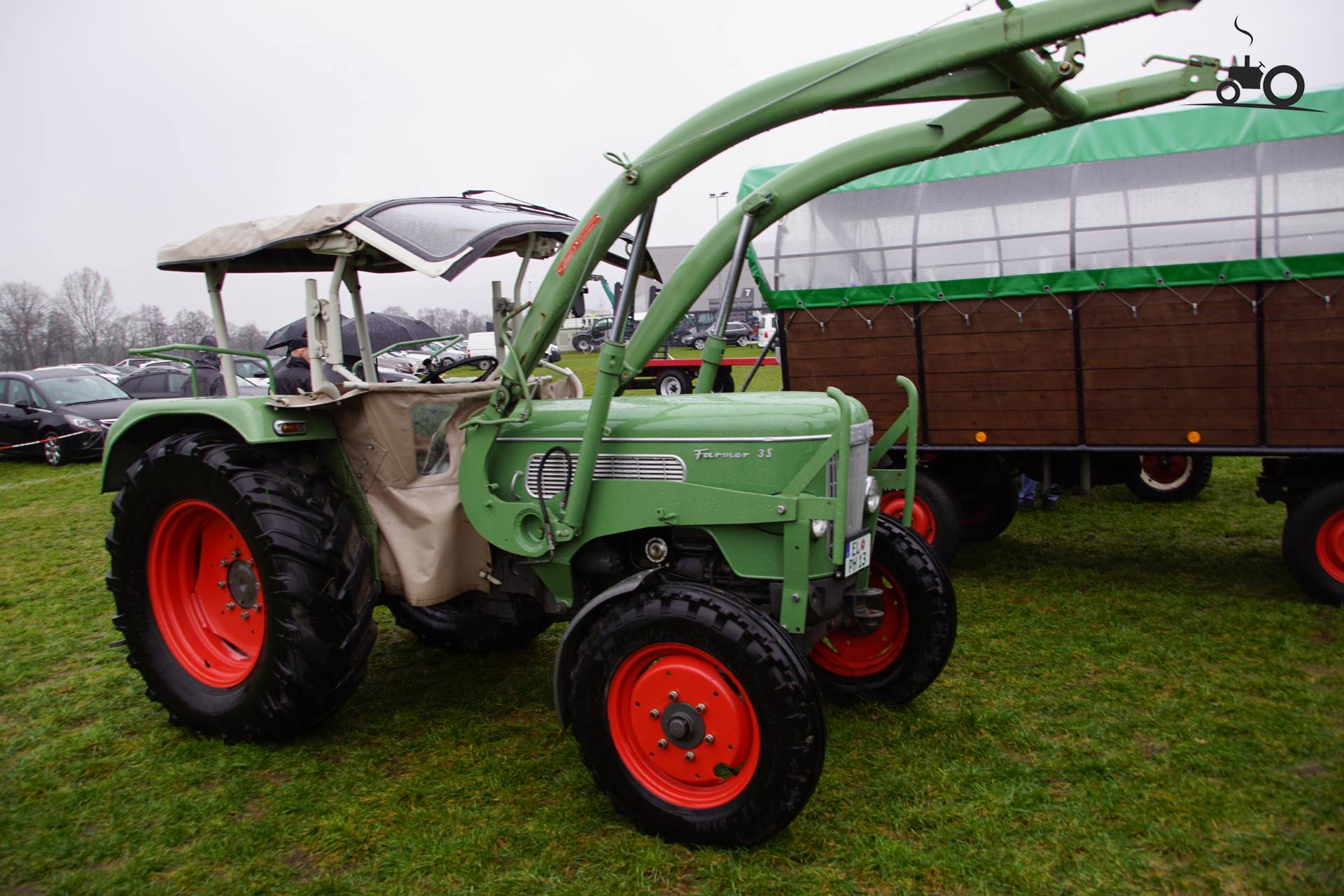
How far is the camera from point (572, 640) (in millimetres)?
3045

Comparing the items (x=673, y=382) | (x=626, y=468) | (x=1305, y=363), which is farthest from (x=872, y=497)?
(x=673, y=382)

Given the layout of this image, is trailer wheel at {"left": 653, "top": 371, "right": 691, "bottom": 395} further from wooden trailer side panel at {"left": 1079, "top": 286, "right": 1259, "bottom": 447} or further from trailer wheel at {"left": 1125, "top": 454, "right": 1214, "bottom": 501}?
wooden trailer side panel at {"left": 1079, "top": 286, "right": 1259, "bottom": 447}

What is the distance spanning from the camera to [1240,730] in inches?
141

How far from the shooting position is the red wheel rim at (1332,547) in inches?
200

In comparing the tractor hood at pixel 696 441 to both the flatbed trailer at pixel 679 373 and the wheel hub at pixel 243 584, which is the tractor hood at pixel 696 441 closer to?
the wheel hub at pixel 243 584

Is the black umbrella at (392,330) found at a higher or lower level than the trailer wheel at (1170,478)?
higher

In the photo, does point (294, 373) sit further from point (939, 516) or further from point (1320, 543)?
point (1320, 543)

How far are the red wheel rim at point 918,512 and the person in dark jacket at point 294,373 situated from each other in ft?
13.1

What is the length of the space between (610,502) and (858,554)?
0.89 metres

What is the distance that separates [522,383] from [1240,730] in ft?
9.97

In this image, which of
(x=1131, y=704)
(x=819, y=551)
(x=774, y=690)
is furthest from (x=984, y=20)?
(x=1131, y=704)

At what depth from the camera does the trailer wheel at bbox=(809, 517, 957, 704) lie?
3770 millimetres

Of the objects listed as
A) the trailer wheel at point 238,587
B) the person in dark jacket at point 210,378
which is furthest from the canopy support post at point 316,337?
the person in dark jacket at point 210,378

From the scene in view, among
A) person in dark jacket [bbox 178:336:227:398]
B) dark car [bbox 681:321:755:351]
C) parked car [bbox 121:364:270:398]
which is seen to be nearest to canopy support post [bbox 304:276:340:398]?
person in dark jacket [bbox 178:336:227:398]
